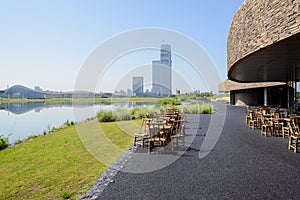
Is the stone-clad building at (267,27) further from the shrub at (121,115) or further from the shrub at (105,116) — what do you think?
the shrub at (105,116)

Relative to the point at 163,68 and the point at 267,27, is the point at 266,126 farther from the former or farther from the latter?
the point at 163,68

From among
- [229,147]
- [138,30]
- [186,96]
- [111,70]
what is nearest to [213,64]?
[138,30]

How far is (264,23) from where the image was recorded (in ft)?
17.2

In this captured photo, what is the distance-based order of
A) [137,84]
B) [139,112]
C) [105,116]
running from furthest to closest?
[137,84] → [139,112] → [105,116]

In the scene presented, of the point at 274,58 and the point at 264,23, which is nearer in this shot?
the point at 264,23

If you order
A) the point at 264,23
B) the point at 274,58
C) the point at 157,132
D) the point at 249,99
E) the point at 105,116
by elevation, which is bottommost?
the point at 105,116

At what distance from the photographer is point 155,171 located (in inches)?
161

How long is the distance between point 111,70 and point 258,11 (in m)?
7.60

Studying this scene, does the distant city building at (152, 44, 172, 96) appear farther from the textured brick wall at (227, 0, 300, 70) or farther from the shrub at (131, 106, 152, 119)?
the textured brick wall at (227, 0, 300, 70)

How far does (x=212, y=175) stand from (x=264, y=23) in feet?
12.6

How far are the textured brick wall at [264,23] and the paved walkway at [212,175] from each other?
2565mm

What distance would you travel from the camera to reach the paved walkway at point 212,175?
121 inches

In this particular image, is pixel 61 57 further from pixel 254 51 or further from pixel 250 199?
pixel 250 199

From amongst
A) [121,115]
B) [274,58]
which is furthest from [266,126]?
[121,115]
